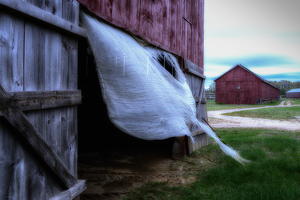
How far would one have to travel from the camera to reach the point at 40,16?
6.32ft

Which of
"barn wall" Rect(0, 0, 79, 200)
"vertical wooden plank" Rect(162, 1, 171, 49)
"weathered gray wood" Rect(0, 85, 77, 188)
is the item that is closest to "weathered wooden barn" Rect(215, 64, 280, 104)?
"vertical wooden plank" Rect(162, 1, 171, 49)

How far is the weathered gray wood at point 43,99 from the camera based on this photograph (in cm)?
173

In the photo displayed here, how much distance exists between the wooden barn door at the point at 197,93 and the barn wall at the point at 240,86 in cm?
2383

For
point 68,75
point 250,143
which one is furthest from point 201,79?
point 68,75

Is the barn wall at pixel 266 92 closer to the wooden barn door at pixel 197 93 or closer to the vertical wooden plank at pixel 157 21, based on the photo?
the wooden barn door at pixel 197 93

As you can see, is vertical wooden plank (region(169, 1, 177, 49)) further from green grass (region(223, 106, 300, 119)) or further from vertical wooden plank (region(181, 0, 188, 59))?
green grass (region(223, 106, 300, 119))

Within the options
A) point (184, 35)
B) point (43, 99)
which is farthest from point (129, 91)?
point (184, 35)

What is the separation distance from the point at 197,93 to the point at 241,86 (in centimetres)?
2478

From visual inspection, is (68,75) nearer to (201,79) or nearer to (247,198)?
(247,198)

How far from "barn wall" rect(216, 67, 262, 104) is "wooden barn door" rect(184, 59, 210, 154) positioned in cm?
2383

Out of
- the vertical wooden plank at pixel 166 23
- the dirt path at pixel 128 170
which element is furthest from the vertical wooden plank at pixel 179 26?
the dirt path at pixel 128 170

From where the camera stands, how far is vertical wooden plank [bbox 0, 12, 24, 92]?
1642mm

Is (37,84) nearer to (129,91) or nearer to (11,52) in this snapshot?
(11,52)

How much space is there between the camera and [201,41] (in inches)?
287
